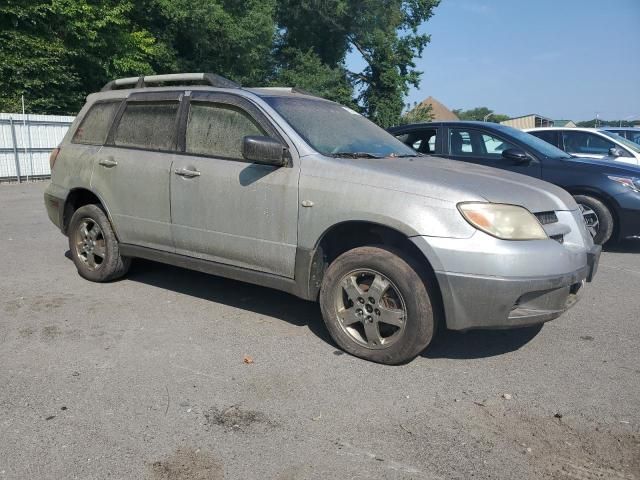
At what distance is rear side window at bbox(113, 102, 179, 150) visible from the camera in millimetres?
4934

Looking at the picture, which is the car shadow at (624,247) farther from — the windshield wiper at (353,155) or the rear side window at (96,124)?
the rear side window at (96,124)

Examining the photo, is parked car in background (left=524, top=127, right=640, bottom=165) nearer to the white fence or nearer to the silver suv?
the silver suv

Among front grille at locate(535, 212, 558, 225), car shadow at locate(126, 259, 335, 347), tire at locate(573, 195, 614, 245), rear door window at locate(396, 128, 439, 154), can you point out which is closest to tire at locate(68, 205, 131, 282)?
car shadow at locate(126, 259, 335, 347)

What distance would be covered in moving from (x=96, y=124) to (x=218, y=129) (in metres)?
1.72

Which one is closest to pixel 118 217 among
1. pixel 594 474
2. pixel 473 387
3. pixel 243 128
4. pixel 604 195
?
pixel 243 128

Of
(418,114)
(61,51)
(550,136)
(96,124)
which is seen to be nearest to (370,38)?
(418,114)

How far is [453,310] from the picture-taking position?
3.52m

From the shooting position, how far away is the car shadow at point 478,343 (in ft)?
13.3

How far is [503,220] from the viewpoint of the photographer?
3504 mm

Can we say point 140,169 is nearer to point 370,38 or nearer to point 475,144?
point 475,144

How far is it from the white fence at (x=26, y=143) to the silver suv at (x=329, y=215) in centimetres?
1237

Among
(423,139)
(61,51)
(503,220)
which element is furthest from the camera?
(61,51)

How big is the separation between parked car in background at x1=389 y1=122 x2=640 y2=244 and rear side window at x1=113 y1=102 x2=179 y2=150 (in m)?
4.35

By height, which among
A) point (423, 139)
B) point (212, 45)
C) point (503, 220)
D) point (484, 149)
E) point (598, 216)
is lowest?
point (598, 216)
